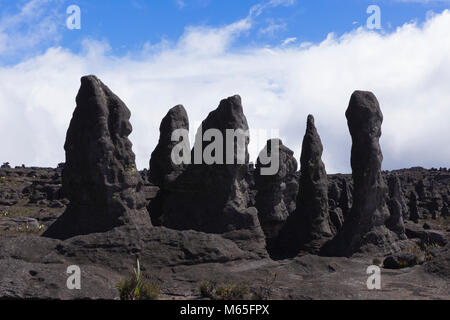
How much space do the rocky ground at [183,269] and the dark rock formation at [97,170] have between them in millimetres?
1740

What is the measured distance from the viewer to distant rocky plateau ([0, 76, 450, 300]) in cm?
1295

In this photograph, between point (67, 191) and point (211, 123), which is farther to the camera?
point (211, 123)

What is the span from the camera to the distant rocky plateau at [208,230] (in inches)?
510

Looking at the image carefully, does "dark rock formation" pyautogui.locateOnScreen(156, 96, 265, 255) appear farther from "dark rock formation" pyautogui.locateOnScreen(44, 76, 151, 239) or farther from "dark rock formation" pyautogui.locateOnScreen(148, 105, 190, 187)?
"dark rock formation" pyautogui.locateOnScreen(44, 76, 151, 239)

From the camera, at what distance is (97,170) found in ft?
53.6

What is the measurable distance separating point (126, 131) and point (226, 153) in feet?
11.6

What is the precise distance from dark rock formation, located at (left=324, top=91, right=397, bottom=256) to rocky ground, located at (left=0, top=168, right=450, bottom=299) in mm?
2273

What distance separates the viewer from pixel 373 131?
20125mm

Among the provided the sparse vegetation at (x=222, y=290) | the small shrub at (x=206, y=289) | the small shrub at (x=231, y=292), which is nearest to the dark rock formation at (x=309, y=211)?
the sparse vegetation at (x=222, y=290)

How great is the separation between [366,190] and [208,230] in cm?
619

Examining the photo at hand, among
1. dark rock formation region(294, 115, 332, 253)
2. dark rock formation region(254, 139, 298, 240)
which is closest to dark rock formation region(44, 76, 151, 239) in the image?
dark rock formation region(294, 115, 332, 253)

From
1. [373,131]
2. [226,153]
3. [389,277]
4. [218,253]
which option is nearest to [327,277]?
[389,277]
